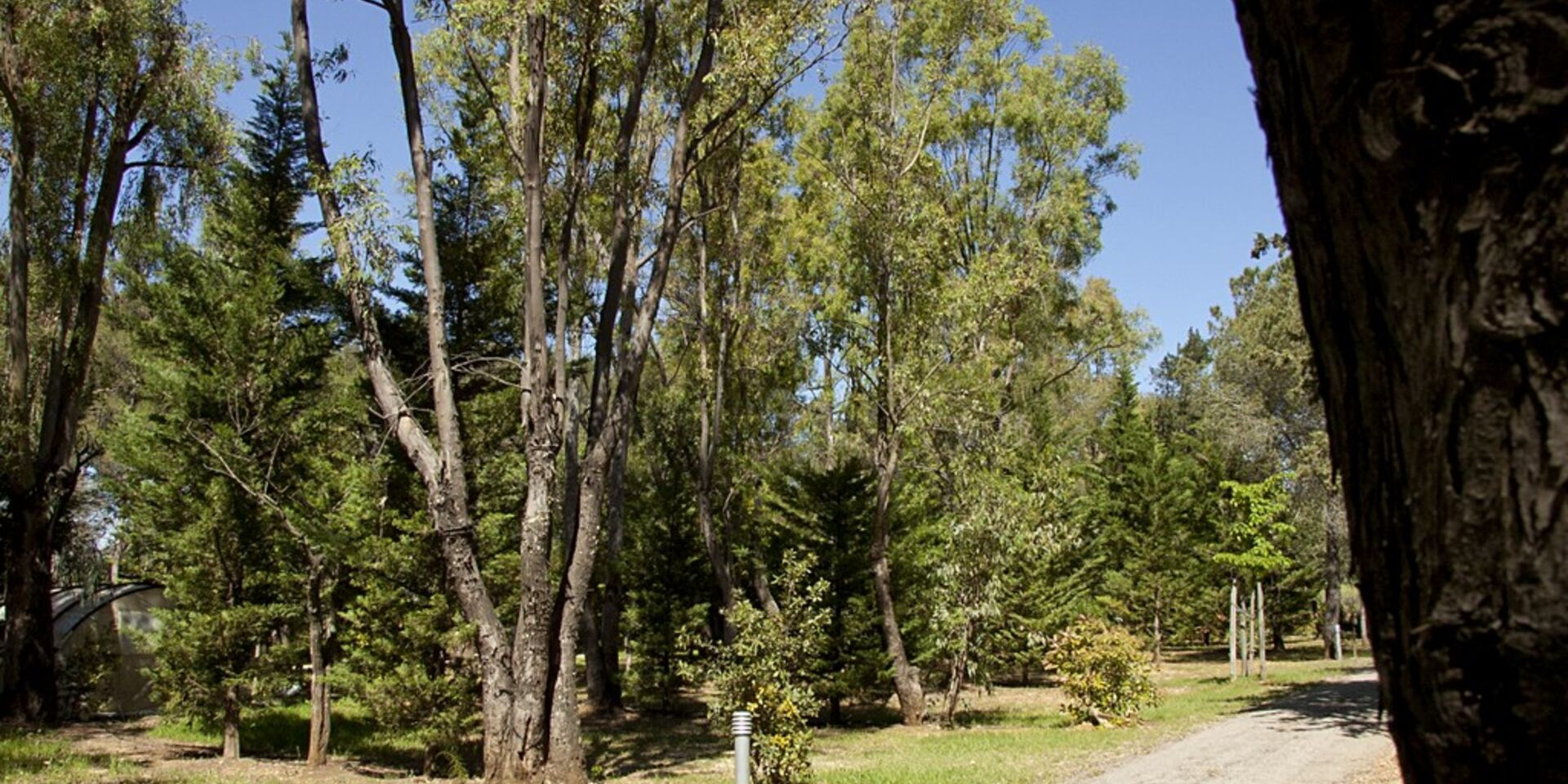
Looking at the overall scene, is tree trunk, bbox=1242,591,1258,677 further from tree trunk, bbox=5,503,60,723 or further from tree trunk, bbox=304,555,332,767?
tree trunk, bbox=5,503,60,723

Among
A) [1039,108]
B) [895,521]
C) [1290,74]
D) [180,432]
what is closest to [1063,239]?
[1039,108]

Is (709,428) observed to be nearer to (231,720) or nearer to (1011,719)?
(1011,719)

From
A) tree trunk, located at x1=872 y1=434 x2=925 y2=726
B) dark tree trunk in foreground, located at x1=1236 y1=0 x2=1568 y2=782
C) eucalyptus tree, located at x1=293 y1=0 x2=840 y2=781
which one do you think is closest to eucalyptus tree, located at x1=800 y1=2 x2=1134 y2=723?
tree trunk, located at x1=872 y1=434 x2=925 y2=726

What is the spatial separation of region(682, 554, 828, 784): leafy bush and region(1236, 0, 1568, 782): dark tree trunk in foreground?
37.1ft

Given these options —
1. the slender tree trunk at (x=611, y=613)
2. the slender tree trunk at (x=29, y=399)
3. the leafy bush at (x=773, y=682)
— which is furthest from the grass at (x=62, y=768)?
the slender tree trunk at (x=611, y=613)

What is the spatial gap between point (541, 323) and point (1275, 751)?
9895mm

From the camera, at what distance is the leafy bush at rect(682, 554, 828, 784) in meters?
11.9

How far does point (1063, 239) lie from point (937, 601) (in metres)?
14.2

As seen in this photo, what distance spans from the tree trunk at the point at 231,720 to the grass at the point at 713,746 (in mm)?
395

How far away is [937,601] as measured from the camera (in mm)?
18969

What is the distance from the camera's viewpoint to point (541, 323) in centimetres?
1249

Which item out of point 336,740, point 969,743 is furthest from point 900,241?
point 336,740

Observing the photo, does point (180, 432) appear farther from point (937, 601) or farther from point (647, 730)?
point (937, 601)

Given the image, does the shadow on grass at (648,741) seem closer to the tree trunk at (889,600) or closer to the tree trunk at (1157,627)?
the tree trunk at (889,600)
